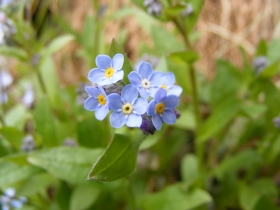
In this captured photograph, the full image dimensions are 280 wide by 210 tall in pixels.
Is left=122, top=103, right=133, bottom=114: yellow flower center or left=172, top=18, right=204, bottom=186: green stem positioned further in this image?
left=172, top=18, right=204, bottom=186: green stem

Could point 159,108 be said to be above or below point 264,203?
above

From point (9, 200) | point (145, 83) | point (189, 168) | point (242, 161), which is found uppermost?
point (145, 83)

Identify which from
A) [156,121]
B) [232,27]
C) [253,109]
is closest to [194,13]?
[253,109]

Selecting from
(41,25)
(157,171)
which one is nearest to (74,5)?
(41,25)

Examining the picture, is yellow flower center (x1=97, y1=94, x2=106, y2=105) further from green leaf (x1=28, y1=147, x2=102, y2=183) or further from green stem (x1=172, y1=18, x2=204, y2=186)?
green stem (x1=172, y1=18, x2=204, y2=186)

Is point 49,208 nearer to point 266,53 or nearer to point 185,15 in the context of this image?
point 185,15

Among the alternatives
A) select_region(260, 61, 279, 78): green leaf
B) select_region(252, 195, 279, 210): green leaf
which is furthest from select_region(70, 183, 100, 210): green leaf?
select_region(260, 61, 279, 78): green leaf

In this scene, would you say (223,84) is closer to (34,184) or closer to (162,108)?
(162,108)
